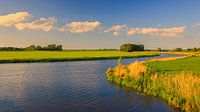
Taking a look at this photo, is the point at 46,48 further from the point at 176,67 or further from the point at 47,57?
the point at 176,67

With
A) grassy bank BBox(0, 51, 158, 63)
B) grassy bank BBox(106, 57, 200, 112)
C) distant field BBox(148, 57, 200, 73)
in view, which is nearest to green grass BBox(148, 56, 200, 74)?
distant field BBox(148, 57, 200, 73)

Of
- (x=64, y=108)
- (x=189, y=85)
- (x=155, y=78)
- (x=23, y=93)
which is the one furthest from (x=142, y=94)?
(x=23, y=93)

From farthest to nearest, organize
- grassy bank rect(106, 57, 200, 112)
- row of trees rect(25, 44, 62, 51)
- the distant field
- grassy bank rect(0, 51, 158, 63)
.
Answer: row of trees rect(25, 44, 62, 51), grassy bank rect(0, 51, 158, 63), the distant field, grassy bank rect(106, 57, 200, 112)

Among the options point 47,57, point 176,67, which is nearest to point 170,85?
point 176,67

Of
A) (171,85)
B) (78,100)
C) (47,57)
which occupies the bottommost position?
(78,100)

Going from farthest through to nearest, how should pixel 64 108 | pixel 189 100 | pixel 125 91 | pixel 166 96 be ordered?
pixel 125 91 < pixel 166 96 < pixel 64 108 < pixel 189 100

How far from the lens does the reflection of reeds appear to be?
55.7 ft

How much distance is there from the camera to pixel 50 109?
17969mm

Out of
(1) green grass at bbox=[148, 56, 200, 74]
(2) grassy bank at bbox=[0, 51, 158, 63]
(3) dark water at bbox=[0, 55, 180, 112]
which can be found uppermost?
(1) green grass at bbox=[148, 56, 200, 74]

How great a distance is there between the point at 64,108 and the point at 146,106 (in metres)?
5.72

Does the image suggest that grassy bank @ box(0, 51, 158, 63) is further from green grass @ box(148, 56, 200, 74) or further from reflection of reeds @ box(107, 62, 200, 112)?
reflection of reeds @ box(107, 62, 200, 112)

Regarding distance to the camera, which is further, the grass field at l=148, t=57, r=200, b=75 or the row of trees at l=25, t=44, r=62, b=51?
the row of trees at l=25, t=44, r=62, b=51

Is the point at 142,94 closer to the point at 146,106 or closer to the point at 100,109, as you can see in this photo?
the point at 146,106

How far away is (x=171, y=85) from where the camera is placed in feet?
68.3
